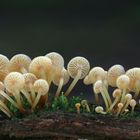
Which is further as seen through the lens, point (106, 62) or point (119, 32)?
point (119, 32)

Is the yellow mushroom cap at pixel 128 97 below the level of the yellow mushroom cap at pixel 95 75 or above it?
below

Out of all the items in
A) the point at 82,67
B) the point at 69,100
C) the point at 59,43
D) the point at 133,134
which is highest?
the point at 59,43

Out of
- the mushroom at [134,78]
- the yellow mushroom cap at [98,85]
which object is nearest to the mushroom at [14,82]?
the yellow mushroom cap at [98,85]

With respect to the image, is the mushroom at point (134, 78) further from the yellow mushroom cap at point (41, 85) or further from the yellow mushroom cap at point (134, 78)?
the yellow mushroom cap at point (41, 85)

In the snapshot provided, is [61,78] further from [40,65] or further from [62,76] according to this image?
[40,65]

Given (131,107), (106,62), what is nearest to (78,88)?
(106,62)

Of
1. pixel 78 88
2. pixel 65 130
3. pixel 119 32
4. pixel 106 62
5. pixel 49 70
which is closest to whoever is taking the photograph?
pixel 65 130

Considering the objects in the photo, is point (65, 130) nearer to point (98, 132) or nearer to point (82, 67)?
point (98, 132)
